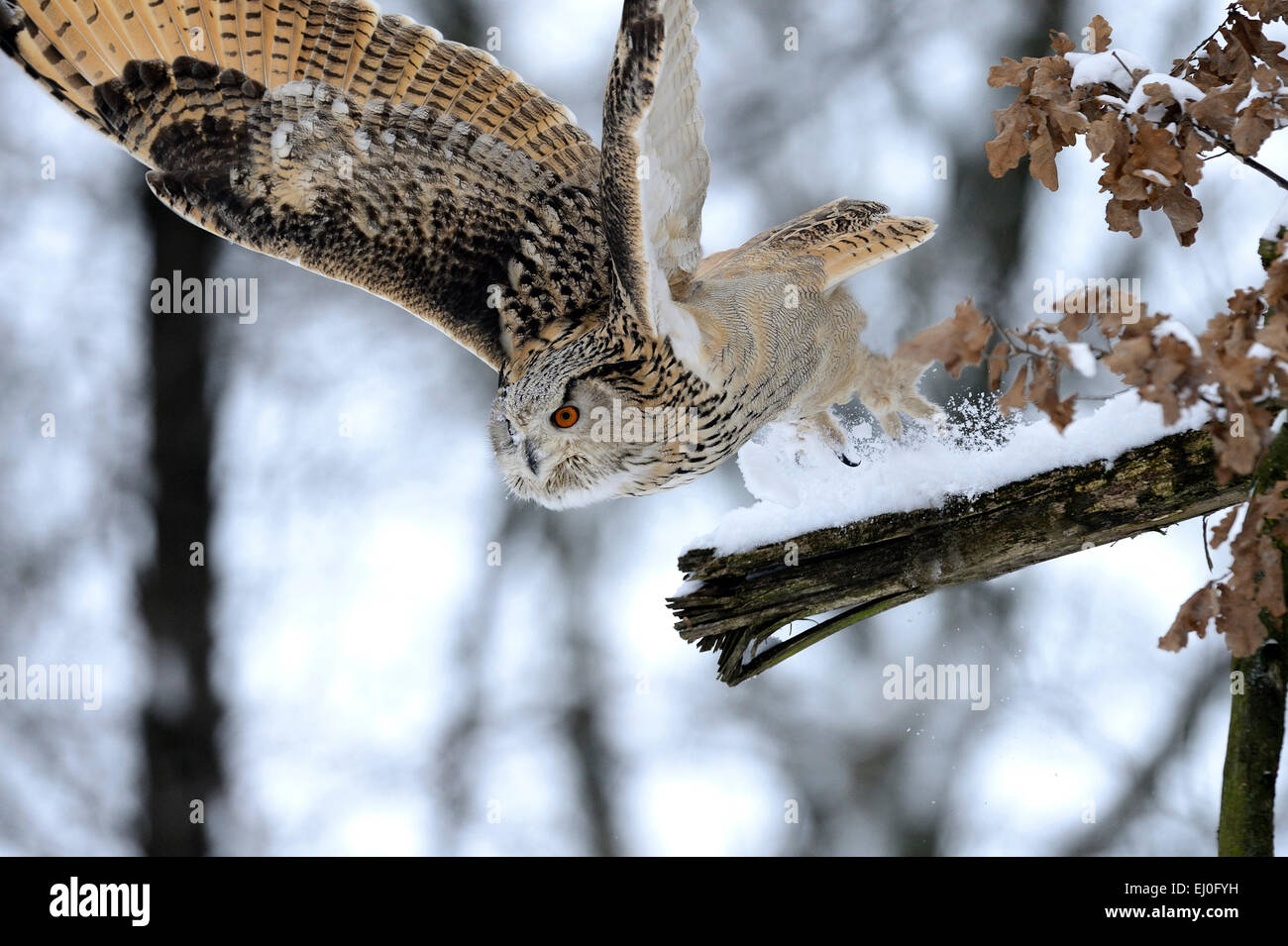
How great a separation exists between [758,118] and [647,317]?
229 inches

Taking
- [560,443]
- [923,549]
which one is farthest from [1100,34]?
[560,443]

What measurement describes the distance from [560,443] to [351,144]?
60.9 inches

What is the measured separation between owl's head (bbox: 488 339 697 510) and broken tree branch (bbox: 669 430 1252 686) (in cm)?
59

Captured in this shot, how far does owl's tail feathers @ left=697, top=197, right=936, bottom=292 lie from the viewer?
A: 16.4 feet

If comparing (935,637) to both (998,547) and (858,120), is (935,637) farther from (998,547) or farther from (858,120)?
(998,547)

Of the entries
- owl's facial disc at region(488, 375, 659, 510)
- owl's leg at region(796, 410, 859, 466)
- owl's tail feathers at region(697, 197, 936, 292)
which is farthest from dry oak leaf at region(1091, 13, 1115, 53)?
owl's leg at region(796, 410, 859, 466)

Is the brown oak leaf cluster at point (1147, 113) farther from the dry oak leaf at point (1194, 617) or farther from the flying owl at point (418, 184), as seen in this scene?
the flying owl at point (418, 184)

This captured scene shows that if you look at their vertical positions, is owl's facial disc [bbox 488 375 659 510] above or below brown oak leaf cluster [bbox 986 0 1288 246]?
below

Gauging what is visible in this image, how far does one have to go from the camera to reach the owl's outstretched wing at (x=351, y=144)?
4.66 metres

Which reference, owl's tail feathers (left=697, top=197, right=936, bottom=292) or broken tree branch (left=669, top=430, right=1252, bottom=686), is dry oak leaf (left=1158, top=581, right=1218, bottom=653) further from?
owl's tail feathers (left=697, top=197, right=936, bottom=292)

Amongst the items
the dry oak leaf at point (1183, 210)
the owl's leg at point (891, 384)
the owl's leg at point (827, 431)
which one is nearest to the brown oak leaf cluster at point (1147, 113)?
the dry oak leaf at point (1183, 210)

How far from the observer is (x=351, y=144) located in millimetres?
4711

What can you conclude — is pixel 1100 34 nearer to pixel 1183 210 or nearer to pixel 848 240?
pixel 1183 210
